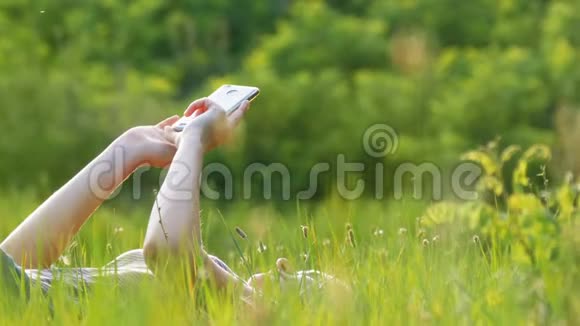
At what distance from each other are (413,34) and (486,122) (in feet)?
5.48

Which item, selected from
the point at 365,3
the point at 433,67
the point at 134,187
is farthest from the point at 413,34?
the point at 134,187

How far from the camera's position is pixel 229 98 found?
96.5 inches

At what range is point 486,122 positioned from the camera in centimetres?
927

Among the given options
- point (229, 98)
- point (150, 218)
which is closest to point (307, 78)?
point (229, 98)

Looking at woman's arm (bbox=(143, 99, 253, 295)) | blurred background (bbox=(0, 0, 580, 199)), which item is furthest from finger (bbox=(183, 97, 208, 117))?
blurred background (bbox=(0, 0, 580, 199))

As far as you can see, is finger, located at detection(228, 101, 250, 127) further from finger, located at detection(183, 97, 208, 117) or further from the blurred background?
the blurred background

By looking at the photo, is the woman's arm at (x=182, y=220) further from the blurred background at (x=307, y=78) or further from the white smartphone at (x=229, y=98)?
the blurred background at (x=307, y=78)

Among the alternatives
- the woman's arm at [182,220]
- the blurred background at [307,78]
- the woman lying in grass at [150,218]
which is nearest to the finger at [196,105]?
the woman lying in grass at [150,218]

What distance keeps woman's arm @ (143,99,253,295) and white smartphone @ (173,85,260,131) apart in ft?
0.45

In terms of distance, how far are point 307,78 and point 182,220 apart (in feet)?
24.1

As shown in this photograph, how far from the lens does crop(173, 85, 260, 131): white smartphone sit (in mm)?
2408

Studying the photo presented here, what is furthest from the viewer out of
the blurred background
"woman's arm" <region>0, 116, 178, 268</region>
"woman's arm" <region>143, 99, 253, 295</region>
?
the blurred background

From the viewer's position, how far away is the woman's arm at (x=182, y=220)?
2.07 meters

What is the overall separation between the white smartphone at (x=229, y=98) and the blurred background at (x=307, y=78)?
17.7 feet
